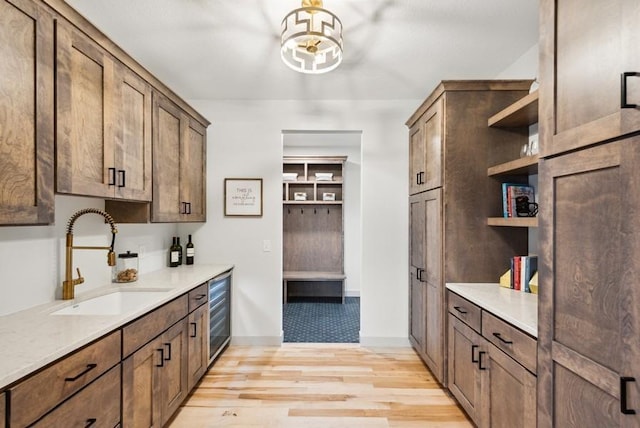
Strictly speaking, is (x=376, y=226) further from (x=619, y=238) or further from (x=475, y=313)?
(x=619, y=238)

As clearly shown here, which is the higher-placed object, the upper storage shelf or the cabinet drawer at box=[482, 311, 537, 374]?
the upper storage shelf

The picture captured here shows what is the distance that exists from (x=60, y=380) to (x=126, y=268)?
4.82ft

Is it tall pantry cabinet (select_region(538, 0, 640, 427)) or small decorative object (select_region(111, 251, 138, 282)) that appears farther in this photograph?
small decorative object (select_region(111, 251, 138, 282))

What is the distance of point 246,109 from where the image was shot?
Result: 365 centimetres

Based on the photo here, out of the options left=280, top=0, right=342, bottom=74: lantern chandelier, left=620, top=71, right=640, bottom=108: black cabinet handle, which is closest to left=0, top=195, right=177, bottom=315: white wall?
left=280, top=0, right=342, bottom=74: lantern chandelier

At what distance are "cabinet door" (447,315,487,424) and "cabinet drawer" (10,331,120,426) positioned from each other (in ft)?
6.41

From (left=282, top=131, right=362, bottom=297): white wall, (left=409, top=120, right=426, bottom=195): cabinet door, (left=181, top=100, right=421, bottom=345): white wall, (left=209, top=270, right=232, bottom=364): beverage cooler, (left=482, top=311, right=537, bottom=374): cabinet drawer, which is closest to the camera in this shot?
(left=482, top=311, right=537, bottom=374): cabinet drawer

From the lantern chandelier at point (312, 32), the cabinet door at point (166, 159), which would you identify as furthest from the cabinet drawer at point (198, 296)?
the lantern chandelier at point (312, 32)

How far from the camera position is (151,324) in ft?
6.17

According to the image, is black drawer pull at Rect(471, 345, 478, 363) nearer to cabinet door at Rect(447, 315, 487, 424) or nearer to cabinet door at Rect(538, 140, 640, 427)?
cabinet door at Rect(447, 315, 487, 424)

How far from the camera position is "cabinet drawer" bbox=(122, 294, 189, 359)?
1653 millimetres

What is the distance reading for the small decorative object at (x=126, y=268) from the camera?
252 centimetres

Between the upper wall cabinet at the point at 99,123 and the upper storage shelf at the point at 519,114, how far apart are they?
242 centimetres

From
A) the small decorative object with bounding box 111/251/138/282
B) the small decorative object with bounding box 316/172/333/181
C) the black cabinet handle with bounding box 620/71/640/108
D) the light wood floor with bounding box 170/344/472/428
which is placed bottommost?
the light wood floor with bounding box 170/344/472/428
